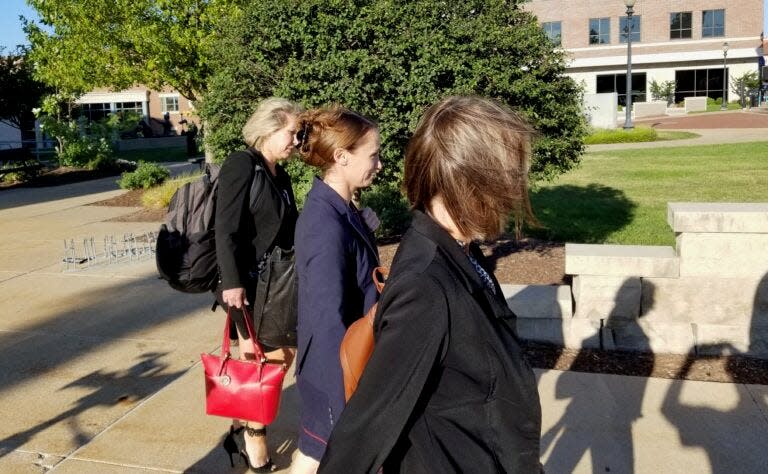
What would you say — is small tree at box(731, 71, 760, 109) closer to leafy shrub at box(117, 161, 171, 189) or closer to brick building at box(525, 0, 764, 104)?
brick building at box(525, 0, 764, 104)

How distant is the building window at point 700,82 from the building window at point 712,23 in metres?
2.81

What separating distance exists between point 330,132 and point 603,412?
2525mm

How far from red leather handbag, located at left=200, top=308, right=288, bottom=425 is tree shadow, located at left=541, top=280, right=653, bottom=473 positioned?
4.62ft

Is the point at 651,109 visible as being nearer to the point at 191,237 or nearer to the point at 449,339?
the point at 191,237

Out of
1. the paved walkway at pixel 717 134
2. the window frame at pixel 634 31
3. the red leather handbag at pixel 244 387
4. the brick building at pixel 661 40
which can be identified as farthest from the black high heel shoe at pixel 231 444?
the window frame at pixel 634 31

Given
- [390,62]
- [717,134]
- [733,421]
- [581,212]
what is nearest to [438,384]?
[733,421]

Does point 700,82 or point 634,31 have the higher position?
point 634,31

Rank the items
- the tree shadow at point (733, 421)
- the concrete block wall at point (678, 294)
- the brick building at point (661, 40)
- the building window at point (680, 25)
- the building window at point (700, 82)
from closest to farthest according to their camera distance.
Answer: the tree shadow at point (733, 421)
the concrete block wall at point (678, 294)
the brick building at point (661, 40)
the building window at point (680, 25)
the building window at point (700, 82)

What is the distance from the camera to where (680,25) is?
54500 millimetres

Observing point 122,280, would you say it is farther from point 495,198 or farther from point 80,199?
point 80,199

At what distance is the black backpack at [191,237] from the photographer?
139 inches

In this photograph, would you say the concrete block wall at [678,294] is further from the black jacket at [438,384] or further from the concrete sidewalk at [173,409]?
the black jacket at [438,384]

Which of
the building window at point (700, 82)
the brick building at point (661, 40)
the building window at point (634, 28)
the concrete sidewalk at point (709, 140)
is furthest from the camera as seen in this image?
the building window at point (700, 82)

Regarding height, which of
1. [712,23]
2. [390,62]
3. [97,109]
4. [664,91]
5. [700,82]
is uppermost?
[712,23]
